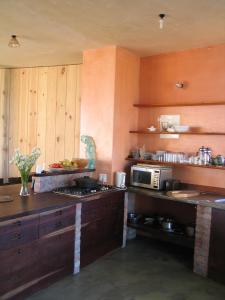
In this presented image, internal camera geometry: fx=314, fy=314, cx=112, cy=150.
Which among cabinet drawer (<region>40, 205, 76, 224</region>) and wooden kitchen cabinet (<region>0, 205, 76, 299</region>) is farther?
cabinet drawer (<region>40, 205, 76, 224</region>)

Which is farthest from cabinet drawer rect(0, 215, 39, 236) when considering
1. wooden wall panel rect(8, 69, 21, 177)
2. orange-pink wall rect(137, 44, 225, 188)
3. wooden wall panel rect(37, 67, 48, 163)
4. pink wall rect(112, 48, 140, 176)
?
wooden wall panel rect(8, 69, 21, 177)

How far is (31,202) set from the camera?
277 centimetres

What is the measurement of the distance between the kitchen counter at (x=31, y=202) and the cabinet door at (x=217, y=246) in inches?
45.4

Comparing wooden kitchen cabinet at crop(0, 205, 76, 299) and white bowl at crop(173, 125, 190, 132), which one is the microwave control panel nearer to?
white bowl at crop(173, 125, 190, 132)

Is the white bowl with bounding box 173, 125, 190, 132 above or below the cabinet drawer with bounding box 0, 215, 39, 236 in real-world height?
above

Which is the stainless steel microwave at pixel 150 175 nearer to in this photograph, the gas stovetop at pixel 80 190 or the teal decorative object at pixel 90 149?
the gas stovetop at pixel 80 190

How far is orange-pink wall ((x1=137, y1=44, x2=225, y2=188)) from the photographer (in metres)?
3.63

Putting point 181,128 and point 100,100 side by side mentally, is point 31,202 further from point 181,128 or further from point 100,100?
point 181,128

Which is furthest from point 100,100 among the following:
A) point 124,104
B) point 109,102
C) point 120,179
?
point 120,179

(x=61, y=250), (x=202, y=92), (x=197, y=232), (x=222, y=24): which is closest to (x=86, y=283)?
(x=61, y=250)

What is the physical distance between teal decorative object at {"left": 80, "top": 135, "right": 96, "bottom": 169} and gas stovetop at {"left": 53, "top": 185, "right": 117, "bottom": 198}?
38 cm

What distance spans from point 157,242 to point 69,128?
2.16m

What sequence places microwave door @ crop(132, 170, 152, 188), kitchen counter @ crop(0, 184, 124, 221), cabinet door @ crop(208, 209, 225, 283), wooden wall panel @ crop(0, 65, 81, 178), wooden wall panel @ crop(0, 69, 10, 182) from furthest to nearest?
wooden wall panel @ crop(0, 69, 10, 182)
wooden wall panel @ crop(0, 65, 81, 178)
microwave door @ crop(132, 170, 152, 188)
cabinet door @ crop(208, 209, 225, 283)
kitchen counter @ crop(0, 184, 124, 221)

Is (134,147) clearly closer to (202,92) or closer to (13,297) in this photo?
(202,92)
